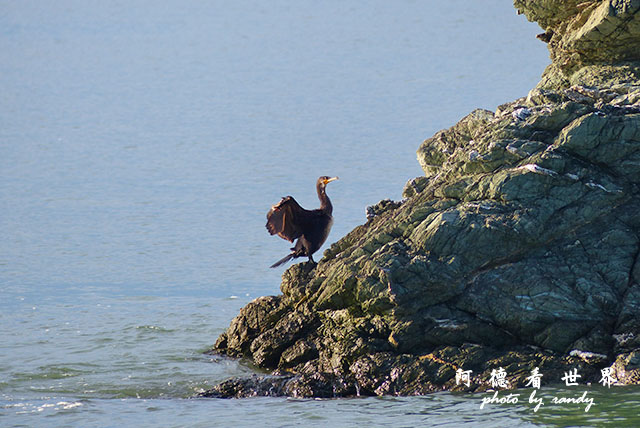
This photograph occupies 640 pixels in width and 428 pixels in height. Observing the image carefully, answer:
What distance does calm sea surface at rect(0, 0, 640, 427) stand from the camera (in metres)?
9.77

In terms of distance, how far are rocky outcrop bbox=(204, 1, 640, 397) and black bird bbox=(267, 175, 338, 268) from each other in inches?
29.3

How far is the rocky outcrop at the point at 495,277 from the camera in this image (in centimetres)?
912

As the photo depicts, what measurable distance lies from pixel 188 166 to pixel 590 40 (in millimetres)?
13264

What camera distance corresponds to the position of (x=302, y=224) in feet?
37.3

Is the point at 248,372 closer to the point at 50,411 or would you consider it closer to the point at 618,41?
the point at 50,411

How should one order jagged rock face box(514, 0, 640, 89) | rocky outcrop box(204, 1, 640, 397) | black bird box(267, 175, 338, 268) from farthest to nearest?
black bird box(267, 175, 338, 268) < jagged rock face box(514, 0, 640, 89) < rocky outcrop box(204, 1, 640, 397)

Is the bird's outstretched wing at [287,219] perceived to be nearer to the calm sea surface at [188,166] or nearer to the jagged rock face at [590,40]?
the calm sea surface at [188,166]

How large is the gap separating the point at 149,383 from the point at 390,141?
13.6 metres

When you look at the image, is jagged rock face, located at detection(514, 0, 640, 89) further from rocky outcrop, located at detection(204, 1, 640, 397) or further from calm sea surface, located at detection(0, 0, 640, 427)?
calm sea surface, located at detection(0, 0, 640, 427)

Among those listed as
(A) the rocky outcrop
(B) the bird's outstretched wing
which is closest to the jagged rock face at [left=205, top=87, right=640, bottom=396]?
(A) the rocky outcrop

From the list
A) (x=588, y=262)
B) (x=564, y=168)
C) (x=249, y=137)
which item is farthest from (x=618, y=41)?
(x=249, y=137)

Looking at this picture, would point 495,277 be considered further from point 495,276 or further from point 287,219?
point 287,219

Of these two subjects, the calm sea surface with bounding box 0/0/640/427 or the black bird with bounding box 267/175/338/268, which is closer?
the calm sea surface with bounding box 0/0/640/427

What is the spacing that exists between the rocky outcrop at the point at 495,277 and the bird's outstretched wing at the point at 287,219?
2.54 feet
